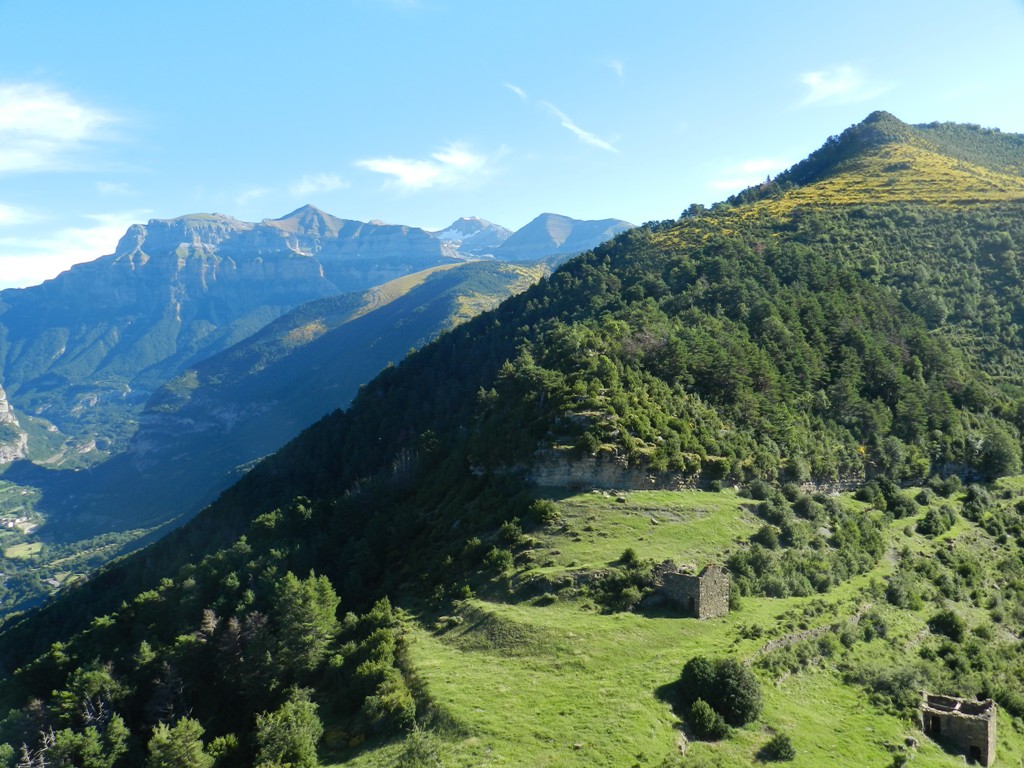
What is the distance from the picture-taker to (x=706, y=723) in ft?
99.0

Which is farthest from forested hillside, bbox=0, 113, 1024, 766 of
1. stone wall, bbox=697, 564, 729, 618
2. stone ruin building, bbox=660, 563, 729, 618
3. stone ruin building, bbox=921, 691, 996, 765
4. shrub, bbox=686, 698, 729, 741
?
stone ruin building, bbox=921, 691, 996, 765

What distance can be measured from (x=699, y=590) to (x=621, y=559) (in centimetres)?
561

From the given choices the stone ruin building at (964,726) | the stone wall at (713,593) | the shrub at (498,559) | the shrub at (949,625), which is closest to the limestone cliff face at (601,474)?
the shrub at (498,559)

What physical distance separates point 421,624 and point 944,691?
29.4 m

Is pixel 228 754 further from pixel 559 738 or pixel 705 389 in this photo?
pixel 705 389

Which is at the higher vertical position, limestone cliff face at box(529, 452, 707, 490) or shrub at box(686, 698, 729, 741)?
limestone cliff face at box(529, 452, 707, 490)

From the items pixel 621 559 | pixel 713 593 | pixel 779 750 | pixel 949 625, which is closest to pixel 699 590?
pixel 713 593

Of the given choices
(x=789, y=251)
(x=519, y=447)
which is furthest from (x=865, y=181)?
(x=519, y=447)

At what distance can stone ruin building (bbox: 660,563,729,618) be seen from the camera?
3883cm

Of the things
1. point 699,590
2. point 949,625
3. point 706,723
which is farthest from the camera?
point 949,625

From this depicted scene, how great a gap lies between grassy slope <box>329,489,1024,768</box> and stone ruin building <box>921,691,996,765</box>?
110 centimetres

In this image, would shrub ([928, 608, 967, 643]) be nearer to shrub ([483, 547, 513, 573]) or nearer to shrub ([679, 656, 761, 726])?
shrub ([679, 656, 761, 726])

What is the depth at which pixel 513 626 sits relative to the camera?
3803 centimetres

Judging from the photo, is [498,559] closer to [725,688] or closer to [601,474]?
[601,474]
